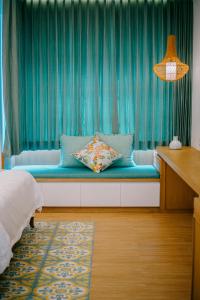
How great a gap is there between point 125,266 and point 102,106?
264cm

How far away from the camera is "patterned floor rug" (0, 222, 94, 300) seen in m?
2.77

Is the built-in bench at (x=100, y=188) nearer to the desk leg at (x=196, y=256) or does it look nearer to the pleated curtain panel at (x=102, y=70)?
the pleated curtain panel at (x=102, y=70)

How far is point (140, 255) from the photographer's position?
342cm

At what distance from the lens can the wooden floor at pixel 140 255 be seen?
2.79 m

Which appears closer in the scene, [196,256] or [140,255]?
[196,256]

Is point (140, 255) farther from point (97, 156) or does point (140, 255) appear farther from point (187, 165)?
point (97, 156)

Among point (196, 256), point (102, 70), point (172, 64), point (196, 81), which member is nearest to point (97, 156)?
point (102, 70)

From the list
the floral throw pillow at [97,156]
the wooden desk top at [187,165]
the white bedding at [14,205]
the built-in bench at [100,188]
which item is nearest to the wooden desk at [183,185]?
the wooden desk top at [187,165]

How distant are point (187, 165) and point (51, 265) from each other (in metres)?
1.37

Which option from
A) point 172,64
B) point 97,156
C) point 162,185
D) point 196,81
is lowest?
point 162,185

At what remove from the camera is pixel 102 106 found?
5379 mm

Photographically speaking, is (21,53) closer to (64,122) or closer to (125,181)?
(64,122)

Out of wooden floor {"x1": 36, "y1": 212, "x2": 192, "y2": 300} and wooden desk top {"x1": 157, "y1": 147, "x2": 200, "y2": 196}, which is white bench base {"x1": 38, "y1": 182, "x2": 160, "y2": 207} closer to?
wooden floor {"x1": 36, "y1": 212, "x2": 192, "y2": 300}

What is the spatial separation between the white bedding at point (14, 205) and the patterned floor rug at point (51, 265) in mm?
293
